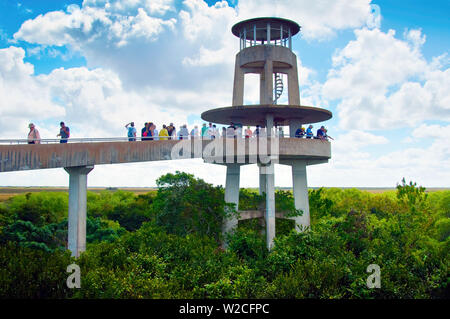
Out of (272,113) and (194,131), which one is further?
(272,113)

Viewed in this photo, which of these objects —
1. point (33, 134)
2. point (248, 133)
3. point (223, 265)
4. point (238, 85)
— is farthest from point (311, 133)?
point (33, 134)

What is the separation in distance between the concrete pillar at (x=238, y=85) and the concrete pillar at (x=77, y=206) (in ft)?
35.9

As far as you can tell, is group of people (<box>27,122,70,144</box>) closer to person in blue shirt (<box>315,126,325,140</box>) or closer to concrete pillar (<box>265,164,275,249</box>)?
concrete pillar (<box>265,164,275,249</box>)

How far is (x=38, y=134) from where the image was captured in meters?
16.7

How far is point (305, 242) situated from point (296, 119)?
886 centimetres

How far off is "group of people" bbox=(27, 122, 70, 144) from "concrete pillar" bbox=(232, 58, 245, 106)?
11110mm

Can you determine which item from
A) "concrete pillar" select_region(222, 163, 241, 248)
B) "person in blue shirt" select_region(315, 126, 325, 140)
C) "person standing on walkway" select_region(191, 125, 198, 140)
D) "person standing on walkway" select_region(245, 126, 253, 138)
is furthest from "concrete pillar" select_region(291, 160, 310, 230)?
"person standing on walkway" select_region(191, 125, 198, 140)

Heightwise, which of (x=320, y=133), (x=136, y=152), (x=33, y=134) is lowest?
(x=136, y=152)

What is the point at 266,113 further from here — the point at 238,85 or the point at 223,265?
the point at 223,265

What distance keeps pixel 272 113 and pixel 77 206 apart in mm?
12366

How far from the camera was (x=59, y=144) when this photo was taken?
656 inches
